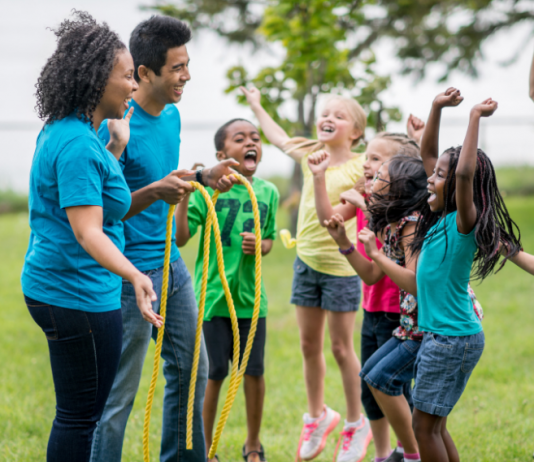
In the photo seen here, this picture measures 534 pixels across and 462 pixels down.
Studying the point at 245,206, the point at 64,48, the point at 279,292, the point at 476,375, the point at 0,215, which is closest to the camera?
the point at 64,48

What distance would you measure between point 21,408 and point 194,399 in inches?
69.3

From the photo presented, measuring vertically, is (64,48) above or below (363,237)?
above

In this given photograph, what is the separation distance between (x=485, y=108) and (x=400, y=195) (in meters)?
0.66

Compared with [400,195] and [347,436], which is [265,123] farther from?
[347,436]

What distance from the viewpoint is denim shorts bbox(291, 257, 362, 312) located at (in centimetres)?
316

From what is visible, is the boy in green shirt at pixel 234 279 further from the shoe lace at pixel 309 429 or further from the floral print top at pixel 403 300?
the floral print top at pixel 403 300

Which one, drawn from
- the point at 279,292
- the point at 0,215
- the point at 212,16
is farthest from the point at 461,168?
the point at 0,215

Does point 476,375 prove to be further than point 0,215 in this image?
No

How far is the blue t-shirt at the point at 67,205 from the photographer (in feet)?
5.95

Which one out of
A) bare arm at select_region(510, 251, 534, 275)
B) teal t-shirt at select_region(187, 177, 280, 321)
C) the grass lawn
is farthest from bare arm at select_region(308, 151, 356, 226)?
the grass lawn

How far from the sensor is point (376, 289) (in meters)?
2.87

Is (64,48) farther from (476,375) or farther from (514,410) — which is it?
(476,375)

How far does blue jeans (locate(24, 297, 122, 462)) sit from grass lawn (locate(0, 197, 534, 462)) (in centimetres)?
120

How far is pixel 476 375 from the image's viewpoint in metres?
4.40
